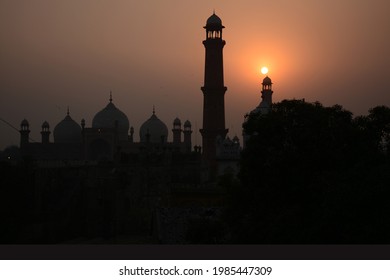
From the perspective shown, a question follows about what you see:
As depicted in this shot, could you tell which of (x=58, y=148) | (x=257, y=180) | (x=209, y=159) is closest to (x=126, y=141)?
(x=58, y=148)

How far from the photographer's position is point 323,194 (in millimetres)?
14711

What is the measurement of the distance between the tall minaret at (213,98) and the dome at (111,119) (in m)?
7.97

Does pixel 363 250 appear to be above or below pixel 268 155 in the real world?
below

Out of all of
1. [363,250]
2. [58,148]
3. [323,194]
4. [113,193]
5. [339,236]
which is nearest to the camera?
[363,250]

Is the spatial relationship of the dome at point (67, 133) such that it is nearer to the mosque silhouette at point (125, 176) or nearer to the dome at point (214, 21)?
the mosque silhouette at point (125, 176)

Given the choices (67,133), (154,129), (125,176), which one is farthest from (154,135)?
(125,176)

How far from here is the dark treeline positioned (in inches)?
572

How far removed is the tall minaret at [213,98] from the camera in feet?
149

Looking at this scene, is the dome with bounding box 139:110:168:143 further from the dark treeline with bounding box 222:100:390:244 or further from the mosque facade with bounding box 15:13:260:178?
the dark treeline with bounding box 222:100:390:244

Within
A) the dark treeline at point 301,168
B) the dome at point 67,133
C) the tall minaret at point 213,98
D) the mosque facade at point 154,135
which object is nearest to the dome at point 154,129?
the mosque facade at point 154,135

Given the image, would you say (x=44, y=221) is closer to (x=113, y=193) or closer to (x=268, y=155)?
(x=113, y=193)

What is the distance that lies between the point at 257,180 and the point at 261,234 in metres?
1.63

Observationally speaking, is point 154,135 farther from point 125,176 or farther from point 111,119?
point 125,176

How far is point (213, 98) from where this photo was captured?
149 feet
